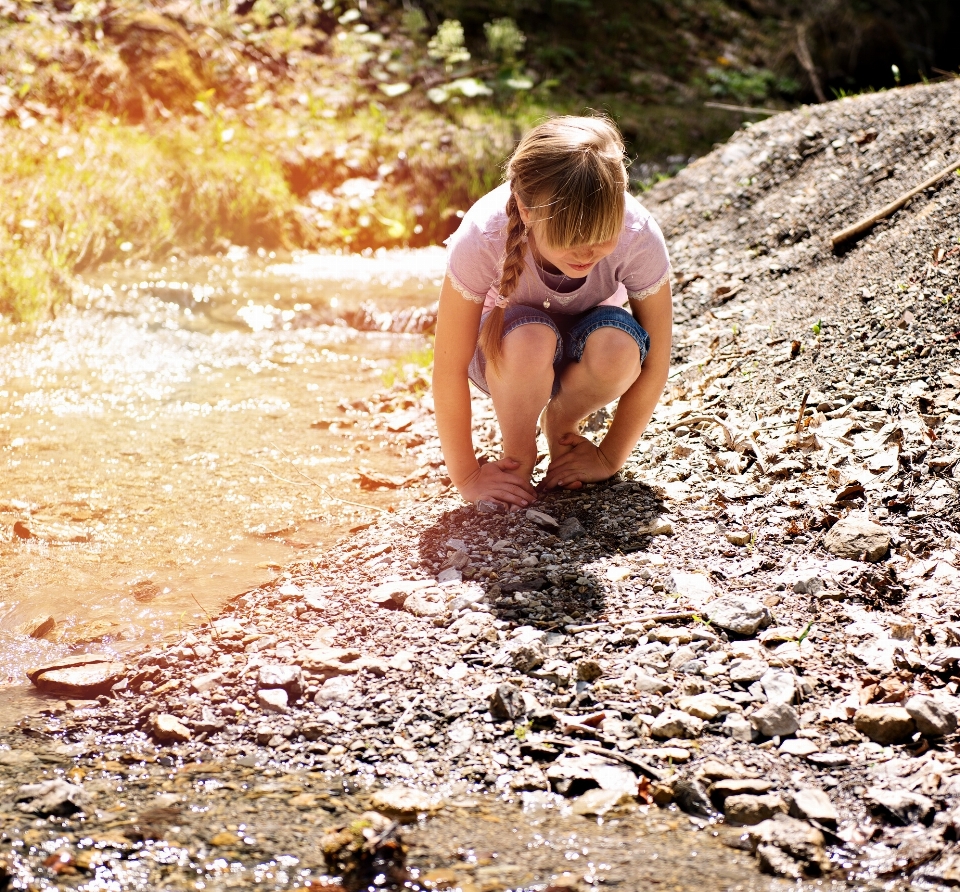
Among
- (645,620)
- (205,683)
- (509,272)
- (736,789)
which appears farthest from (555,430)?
(736,789)

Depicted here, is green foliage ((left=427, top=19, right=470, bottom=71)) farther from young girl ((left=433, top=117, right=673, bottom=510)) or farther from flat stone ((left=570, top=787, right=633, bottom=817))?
flat stone ((left=570, top=787, right=633, bottom=817))

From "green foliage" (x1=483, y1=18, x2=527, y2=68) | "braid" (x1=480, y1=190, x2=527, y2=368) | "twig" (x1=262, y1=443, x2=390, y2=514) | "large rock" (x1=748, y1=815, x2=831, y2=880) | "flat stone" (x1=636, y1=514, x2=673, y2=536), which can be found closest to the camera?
"large rock" (x1=748, y1=815, x2=831, y2=880)

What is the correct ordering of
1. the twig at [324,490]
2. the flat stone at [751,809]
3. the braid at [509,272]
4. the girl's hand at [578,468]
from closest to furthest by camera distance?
the flat stone at [751,809], the braid at [509,272], the girl's hand at [578,468], the twig at [324,490]

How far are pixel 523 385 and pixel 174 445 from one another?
5.20 ft

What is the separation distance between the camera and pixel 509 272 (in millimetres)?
2426

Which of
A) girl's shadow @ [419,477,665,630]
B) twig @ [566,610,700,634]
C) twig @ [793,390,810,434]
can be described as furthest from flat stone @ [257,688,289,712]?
twig @ [793,390,810,434]

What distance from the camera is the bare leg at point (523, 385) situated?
2607 millimetres

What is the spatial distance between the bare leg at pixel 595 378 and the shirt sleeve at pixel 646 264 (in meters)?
0.13

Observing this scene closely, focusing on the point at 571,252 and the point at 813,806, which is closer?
the point at 813,806

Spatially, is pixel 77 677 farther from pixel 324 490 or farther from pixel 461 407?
pixel 324 490

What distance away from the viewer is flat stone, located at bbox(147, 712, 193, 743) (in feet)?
6.16

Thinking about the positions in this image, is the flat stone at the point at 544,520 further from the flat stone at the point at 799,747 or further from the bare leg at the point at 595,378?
the flat stone at the point at 799,747

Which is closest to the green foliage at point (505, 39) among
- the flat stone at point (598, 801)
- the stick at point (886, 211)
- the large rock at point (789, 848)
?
the stick at point (886, 211)

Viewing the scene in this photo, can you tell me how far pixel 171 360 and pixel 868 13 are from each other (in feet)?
27.9
